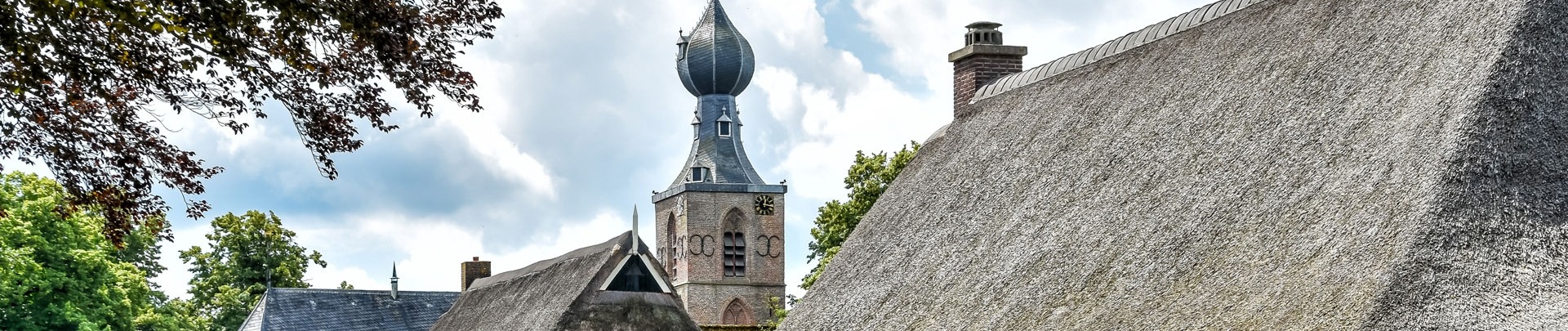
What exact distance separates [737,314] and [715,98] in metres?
10.8

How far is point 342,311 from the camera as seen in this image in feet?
143

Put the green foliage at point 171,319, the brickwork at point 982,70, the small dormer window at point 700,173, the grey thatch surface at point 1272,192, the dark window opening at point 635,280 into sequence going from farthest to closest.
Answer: the small dormer window at point 700,173
the green foliage at point 171,319
the dark window opening at point 635,280
the brickwork at point 982,70
the grey thatch surface at point 1272,192

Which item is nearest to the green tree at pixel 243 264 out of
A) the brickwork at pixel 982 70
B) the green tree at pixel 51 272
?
the green tree at pixel 51 272

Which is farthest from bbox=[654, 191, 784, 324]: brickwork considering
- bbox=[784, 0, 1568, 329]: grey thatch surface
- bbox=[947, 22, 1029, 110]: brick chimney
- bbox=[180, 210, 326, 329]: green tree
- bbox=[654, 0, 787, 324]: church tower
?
bbox=[784, 0, 1568, 329]: grey thatch surface

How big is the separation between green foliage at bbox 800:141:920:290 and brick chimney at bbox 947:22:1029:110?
14.2 meters

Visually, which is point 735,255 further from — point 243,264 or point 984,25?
point 984,25

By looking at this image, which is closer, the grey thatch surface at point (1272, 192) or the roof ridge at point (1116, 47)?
the grey thatch surface at point (1272, 192)

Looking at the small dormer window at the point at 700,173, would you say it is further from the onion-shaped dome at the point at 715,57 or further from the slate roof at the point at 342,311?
the slate roof at the point at 342,311

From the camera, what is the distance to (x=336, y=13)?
10.9 meters

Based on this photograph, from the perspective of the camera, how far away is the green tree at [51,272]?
34594mm

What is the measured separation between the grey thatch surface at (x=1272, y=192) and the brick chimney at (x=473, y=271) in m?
23.5

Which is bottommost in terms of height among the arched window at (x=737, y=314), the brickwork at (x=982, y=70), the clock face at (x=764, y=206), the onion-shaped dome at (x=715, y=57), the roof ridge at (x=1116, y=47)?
the roof ridge at (x=1116, y=47)

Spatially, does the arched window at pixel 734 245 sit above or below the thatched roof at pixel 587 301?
above

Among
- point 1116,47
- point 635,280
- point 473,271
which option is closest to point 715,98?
point 473,271
